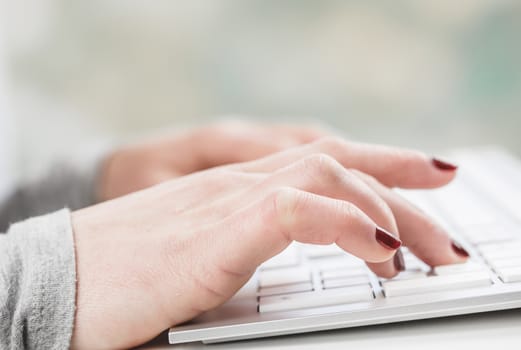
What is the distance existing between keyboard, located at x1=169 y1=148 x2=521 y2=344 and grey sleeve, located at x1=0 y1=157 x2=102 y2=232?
0.52 metres

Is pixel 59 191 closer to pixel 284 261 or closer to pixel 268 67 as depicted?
pixel 284 261

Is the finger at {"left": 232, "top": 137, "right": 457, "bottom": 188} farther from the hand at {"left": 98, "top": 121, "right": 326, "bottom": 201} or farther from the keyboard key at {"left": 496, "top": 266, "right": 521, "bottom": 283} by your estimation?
the hand at {"left": 98, "top": 121, "right": 326, "bottom": 201}

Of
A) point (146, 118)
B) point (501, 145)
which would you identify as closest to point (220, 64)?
point (146, 118)

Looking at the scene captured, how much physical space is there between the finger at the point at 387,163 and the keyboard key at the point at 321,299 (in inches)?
4.9

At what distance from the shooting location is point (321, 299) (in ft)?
1.44

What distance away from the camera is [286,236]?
424 mm

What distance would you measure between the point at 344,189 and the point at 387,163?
0.29 ft

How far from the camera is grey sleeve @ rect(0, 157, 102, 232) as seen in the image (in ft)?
3.28

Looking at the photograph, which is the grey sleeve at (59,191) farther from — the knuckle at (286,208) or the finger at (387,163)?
the knuckle at (286,208)

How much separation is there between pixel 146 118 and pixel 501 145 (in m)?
0.86

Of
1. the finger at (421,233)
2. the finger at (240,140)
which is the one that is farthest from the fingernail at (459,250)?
the finger at (240,140)

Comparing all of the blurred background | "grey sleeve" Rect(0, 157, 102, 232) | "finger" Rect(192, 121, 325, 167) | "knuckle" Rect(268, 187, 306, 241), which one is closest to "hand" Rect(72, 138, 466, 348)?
"knuckle" Rect(268, 187, 306, 241)

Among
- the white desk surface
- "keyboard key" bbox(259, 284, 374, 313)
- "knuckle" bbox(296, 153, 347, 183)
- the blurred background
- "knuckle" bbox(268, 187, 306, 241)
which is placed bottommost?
the white desk surface

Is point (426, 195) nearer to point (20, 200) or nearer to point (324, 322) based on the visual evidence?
point (324, 322)
